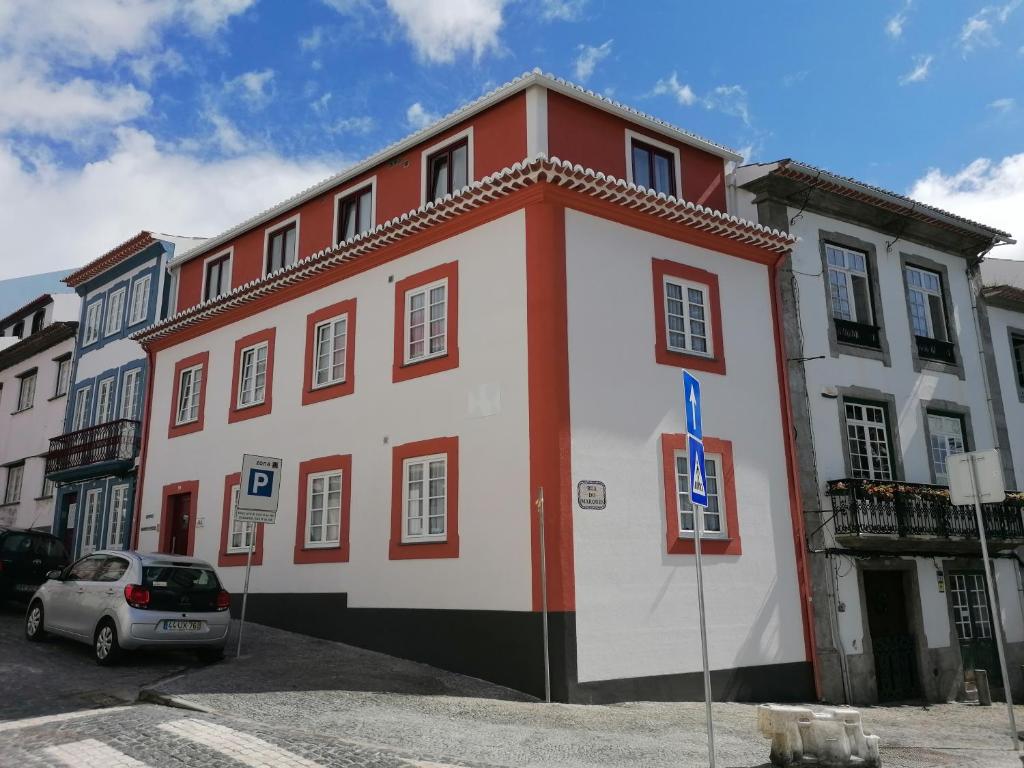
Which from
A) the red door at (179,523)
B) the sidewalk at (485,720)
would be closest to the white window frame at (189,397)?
the red door at (179,523)

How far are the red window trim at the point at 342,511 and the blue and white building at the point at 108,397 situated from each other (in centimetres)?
720

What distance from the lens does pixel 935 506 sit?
621 inches

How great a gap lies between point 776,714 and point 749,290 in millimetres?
8843

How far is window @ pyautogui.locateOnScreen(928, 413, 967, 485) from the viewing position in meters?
17.1

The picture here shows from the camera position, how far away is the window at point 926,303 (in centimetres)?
1816

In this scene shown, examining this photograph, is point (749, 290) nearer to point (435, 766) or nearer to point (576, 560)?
point (576, 560)

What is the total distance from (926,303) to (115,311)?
69.1 ft

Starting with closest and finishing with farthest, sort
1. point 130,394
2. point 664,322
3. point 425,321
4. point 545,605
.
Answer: point 545,605, point 664,322, point 425,321, point 130,394

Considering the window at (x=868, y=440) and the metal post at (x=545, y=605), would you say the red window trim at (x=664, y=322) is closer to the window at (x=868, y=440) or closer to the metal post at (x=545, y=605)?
the window at (x=868, y=440)

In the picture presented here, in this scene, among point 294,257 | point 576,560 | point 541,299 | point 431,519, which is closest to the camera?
point 576,560


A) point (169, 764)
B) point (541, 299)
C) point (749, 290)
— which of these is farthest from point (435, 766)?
point (749, 290)

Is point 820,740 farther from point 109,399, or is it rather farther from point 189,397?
point 109,399

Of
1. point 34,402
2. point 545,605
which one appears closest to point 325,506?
point 545,605

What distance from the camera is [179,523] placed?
1945cm
